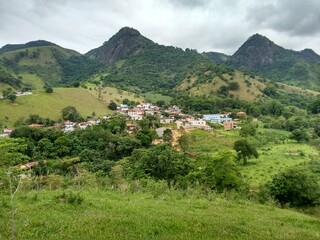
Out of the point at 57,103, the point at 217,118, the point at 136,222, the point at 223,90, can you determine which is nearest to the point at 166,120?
the point at 217,118

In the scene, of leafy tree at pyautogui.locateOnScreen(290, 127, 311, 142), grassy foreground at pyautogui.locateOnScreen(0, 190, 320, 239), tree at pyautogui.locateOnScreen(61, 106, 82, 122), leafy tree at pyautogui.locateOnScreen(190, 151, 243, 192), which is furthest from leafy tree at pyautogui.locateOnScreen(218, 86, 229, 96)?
grassy foreground at pyautogui.locateOnScreen(0, 190, 320, 239)

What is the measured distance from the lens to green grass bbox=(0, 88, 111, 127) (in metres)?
81.2

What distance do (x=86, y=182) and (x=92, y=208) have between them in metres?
10.9

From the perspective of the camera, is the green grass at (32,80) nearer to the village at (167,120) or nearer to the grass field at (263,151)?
the village at (167,120)

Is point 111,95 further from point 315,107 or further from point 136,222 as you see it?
point 136,222

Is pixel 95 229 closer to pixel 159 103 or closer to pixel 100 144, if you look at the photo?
pixel 100 144

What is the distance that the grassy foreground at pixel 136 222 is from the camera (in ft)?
27.9

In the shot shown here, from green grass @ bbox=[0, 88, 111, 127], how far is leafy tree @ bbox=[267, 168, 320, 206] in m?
69.0

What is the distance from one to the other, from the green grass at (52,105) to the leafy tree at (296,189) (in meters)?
69.0

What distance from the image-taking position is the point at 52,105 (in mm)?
93125

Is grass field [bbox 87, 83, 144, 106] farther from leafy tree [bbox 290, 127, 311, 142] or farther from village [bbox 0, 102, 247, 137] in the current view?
leafy tree [bbox 290, 127, 311, 142]

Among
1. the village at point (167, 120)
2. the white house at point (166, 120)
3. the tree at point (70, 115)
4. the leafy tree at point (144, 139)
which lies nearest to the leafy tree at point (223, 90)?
the village at point (167, 120)

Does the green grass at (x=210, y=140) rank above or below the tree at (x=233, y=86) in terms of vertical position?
below

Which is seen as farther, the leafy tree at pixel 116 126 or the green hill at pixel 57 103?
the green hill at pixel 57 103
